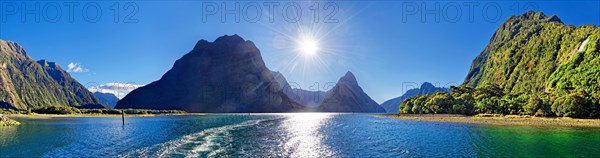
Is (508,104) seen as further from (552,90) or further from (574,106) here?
(552,90)

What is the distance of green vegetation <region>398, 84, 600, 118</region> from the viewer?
9356 centimetres

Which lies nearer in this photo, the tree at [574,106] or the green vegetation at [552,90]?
the tree at [574,106]

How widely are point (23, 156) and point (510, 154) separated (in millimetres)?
48893

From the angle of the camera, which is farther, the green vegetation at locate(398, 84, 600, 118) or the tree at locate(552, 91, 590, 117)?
the green vegetation at locate(398, 84, 600, 118)

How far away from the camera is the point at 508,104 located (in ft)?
400

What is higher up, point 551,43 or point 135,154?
point 551,43

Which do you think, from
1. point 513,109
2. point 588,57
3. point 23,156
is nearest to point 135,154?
point 23,156

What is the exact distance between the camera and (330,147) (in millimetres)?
42688

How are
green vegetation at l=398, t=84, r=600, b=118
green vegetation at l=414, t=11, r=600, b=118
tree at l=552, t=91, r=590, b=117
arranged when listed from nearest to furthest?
tree at l=552, t=91, r=590, b=117 → green vegetation at l=398, t=84, r=600, b=118 → green vegetation at l=414, t=11, r=600, b=118

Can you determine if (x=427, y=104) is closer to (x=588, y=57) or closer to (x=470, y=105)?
(x=470, y=105)

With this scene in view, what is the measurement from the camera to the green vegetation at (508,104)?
93.6 meters

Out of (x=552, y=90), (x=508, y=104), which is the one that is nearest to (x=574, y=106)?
(x=508, y=104)

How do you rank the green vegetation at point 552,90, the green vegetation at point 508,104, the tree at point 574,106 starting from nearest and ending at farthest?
the tree at point 574,106 → the green vegetation at point 508,104 → the green vegetation at point 552,90

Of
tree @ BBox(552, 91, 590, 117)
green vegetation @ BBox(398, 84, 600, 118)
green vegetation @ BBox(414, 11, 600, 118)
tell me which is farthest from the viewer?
green vegetation @ BBox(414, 11, 600, 118)
